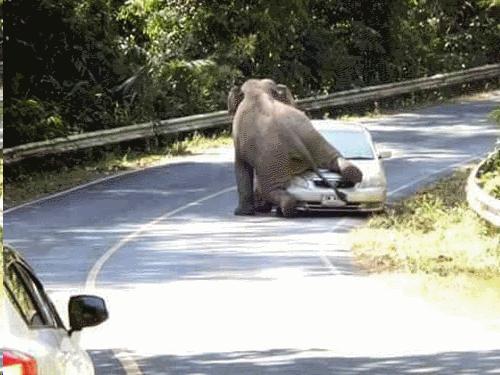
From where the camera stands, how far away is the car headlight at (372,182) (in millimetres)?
20281

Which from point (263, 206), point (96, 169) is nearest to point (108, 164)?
point (96, 169)

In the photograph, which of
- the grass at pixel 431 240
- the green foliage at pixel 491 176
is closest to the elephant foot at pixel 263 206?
the grass at pixel 431 240

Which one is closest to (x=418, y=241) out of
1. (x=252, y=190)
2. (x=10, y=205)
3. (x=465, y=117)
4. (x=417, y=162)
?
(x=252, y=190)

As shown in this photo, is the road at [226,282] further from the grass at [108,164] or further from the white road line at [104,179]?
the grass at [108,164]

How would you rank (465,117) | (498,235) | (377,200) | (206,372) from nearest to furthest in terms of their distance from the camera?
(206,372) < (498,235) < (377,200) < (465,117)

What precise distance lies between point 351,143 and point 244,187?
1.57 m

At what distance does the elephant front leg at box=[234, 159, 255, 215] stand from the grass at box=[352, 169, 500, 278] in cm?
160

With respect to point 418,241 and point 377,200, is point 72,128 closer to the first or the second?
point 377,200

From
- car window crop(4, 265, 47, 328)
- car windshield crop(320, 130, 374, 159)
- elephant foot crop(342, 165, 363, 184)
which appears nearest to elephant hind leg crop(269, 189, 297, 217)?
elephant foot crop(342, 165, 363, 184)

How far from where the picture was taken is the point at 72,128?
2420cm

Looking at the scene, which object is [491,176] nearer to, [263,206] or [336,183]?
[336,183]

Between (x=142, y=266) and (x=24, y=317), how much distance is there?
41.4 feet

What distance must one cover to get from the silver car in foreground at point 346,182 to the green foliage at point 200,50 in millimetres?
1188

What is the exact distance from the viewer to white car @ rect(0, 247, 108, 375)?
373 centimetres
